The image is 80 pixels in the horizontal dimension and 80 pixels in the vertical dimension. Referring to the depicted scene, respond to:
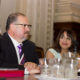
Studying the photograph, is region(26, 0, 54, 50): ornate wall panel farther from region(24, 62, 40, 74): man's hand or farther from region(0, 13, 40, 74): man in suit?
region(24, 62, 40, 74): man's hand

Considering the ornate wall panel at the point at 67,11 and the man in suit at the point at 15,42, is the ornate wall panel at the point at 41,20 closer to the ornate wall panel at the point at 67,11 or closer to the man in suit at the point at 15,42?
the ornate wall panel at the point at 67,11

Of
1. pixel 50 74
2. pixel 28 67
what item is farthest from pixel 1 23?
pixel 50 74

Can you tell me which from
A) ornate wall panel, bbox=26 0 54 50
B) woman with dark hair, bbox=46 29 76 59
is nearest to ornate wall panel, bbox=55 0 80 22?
ornate wall panel, bbox=26 0 54 50

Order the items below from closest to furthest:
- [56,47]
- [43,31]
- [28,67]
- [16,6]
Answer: [28,67]
[56,47]
[16,6]
[43,31]

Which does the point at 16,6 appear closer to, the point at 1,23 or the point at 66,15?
the point at 1,23

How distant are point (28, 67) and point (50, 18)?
4042 millimetres

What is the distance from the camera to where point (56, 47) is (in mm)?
3627

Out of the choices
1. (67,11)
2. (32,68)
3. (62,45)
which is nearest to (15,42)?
(32,68)

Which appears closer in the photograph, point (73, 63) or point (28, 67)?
point (73, 63)

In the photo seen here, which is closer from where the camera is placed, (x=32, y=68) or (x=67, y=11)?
(x=32, y=68)

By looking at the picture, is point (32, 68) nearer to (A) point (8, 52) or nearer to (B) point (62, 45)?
(A) point (8, 52)

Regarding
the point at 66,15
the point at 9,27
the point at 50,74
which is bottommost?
the point at 50,74

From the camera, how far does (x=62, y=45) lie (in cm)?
350

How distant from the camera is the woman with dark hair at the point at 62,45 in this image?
350 centimetres
